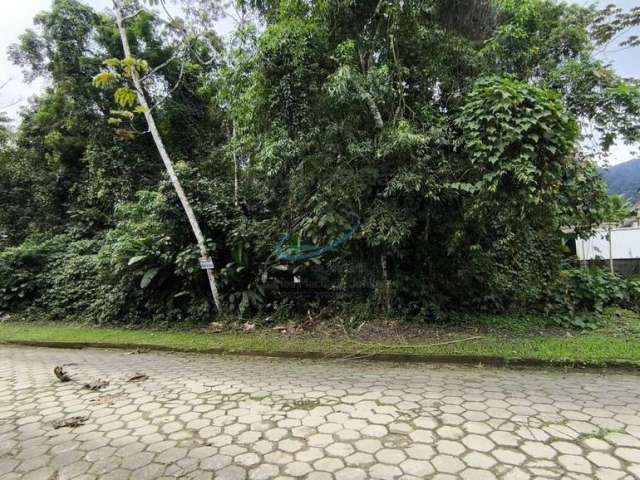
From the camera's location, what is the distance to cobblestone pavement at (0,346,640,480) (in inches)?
81.6

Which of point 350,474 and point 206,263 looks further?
point 206,263

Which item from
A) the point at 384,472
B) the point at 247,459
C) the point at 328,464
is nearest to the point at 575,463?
the point at 384,472

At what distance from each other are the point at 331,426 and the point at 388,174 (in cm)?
345

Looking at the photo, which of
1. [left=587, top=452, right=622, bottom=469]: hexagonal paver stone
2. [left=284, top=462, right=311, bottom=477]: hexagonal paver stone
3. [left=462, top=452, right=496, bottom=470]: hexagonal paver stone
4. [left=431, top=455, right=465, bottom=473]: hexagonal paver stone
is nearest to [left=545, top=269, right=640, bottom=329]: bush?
[left=587, top=452, right=622, bottom=469]: hexagonal paver stone

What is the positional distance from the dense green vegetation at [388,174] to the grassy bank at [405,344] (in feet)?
2.41

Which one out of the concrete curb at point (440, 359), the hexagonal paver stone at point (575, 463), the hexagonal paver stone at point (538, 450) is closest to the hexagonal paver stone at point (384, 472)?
the hexagonal paver stone at point (538, 450)

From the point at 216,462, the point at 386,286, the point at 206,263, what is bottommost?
the point at 216,462

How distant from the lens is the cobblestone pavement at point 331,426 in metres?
2.07

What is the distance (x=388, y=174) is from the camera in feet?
16.5

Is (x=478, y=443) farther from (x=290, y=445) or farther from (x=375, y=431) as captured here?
(x=290, y=445)

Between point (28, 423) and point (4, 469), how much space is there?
0.78 meters

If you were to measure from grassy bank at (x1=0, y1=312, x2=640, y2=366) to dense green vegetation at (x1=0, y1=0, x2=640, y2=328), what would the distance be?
0.73 meters

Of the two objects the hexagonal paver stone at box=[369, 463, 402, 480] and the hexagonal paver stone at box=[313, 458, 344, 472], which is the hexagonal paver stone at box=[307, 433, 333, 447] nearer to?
the hexagonal paver stone at box=[313, 458, 344, 472]

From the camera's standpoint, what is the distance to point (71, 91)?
418 inches
